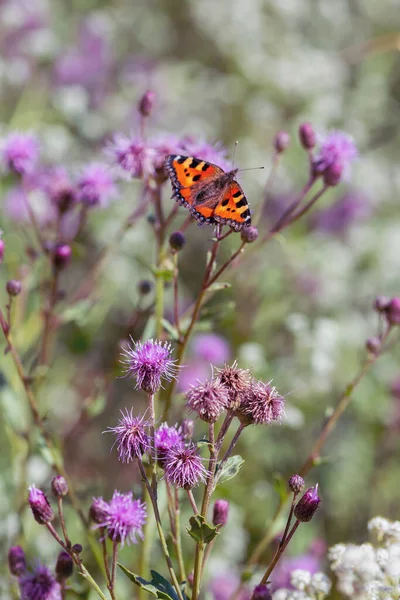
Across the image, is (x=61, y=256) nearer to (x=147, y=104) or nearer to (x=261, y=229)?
(x=147, y=104)

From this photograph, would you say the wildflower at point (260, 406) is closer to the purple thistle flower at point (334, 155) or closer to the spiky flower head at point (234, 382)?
the spiky flower head at point (234, 382)

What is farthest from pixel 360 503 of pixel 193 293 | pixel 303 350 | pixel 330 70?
pixel 330 70

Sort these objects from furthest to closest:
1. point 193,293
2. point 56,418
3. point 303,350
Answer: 1. point 193,293
2. point 56,418
3. point 303,350

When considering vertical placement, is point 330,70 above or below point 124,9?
below

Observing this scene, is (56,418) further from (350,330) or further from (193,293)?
(350,330)

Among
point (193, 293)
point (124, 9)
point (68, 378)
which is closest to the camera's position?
point (68, 378)

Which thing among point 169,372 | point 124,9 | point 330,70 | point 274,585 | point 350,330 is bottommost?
point 274,585

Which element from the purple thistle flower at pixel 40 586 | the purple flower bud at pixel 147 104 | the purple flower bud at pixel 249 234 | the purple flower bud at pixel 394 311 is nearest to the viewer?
the purple thistle flower at pixel 40 586

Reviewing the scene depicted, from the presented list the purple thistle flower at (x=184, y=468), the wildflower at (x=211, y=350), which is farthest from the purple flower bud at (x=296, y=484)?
the wildflower at (x=211, y=350)

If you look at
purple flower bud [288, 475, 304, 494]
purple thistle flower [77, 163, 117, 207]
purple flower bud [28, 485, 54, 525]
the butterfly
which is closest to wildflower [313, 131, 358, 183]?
the butterfly
